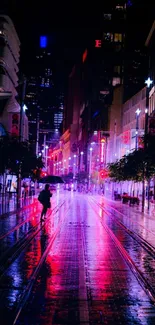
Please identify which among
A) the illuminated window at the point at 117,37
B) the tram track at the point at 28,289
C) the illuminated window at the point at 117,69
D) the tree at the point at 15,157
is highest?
the illuminated window at the point at 117,37

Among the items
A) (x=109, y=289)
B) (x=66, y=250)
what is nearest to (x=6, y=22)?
(x=66, y=250)

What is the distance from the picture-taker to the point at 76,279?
11109 mm

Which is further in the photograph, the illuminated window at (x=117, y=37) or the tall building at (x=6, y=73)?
the illuminated window at (x=117, y=37)

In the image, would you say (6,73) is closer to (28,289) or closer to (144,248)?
(144,248)

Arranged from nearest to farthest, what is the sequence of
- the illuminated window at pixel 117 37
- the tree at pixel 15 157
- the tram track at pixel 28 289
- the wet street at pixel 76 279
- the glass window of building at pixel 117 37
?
the tram track at pixel 28 289
the wet street at pixel 76 279
the tree at pixel 15 157
the glass window of building at pixel 117 37
the illuminated window at pixel 117 37

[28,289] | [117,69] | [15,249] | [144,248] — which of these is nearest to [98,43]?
[117,69]

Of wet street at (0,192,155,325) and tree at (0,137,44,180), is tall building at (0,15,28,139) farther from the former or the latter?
wet street at (0,192,155,325)

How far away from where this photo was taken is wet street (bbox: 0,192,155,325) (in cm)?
789

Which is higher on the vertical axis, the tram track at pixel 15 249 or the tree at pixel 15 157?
the tree at pixel 15 157

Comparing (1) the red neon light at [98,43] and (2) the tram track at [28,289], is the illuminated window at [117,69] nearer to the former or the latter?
(1) the red neon light at [98,43]

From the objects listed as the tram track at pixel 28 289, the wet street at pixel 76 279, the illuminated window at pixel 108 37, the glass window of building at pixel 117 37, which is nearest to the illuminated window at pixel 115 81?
the glass window of building at pixel 117 37

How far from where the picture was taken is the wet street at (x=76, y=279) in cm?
789

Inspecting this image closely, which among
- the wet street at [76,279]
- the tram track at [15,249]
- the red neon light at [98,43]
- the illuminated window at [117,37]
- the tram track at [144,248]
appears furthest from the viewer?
the red neon light at [98,43]

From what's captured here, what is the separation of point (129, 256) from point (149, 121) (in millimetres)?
28668
